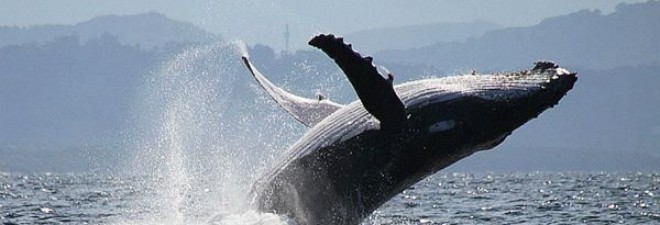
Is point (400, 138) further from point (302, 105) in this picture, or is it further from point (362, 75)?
point (302, 105)

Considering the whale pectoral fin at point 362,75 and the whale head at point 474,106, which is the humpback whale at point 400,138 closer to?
the whale head at point 474,106

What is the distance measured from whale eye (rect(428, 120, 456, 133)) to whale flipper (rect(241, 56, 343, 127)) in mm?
1159

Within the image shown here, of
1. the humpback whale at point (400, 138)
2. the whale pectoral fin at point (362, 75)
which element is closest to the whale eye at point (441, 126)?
the humpback whale at point (400, 138)

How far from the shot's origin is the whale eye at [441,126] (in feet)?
27.7

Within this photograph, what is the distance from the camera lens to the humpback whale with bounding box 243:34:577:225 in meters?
8.41

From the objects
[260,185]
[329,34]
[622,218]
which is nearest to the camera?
[329,34]

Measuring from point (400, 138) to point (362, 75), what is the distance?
0.94 meters

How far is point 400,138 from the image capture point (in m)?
8.46

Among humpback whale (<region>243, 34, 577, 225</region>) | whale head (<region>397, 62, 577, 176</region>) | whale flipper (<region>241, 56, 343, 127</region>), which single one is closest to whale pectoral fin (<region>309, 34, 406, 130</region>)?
humpback whale (<region>243, 34, 577, 225</region>)

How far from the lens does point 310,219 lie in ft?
29.0

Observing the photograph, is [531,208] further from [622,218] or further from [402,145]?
[402,145]

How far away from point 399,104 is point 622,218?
15.6m

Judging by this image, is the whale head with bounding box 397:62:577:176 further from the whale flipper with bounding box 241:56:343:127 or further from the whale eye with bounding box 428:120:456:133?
the whale flipper with bounding box 241:56:343:127

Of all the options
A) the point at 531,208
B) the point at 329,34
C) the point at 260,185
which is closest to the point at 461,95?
the point at 329,34
